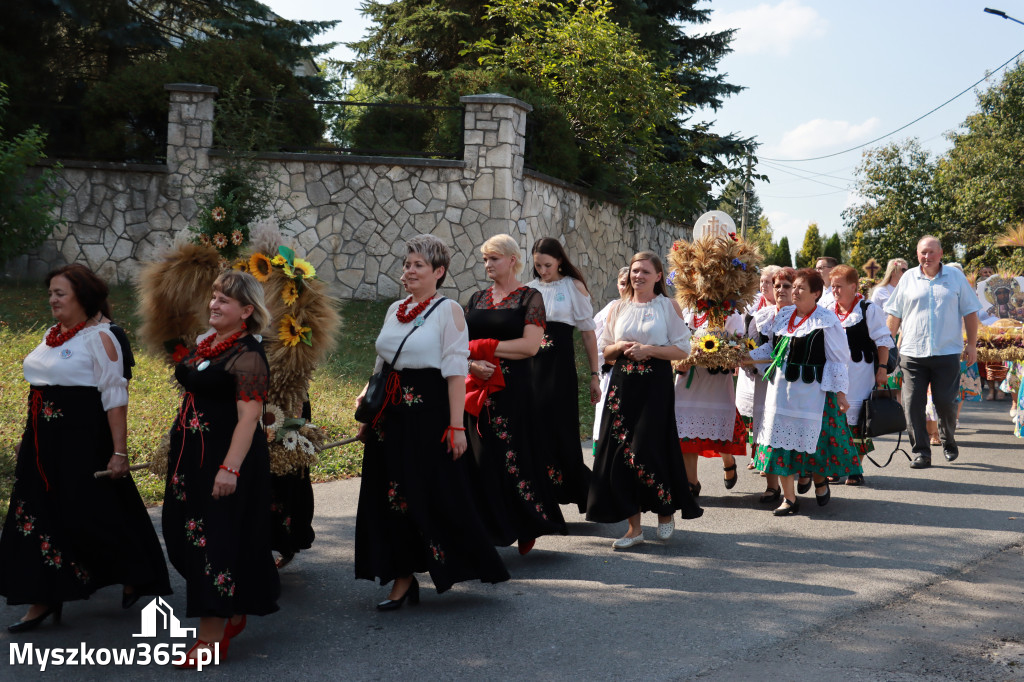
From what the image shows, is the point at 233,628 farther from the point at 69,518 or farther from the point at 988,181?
the point at 988,181

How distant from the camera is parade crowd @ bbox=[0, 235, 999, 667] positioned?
461 cm

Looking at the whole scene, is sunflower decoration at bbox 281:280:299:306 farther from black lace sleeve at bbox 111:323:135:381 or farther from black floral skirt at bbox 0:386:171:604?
black floral skirt at bbox 0:386:171:604

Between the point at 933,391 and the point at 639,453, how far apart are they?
504 centimetres

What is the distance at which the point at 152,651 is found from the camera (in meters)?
4.63

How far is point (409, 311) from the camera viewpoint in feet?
17.5

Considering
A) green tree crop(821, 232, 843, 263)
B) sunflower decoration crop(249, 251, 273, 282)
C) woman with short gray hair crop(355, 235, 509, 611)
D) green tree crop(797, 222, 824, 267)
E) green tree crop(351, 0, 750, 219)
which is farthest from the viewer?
green tree crop(797, 222, 824, 267)

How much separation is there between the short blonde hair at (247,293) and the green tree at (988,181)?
2642 centimetres

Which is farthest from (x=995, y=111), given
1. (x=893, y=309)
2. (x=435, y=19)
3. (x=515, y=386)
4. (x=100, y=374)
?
(x=100, y=374)

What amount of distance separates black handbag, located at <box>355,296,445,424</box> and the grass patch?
944 mm

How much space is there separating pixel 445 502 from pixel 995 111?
32.9 meters

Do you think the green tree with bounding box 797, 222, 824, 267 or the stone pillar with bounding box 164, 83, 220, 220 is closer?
the stone pillar with bounding box 164, 83, 220, 220

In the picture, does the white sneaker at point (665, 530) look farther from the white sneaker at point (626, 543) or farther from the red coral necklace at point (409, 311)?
the red coral necklace at point (409, 311)

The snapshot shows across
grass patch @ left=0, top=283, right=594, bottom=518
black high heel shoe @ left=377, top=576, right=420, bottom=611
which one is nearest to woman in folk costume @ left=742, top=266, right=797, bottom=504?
grass patch @ left=0, top=283, right=594, bottom=518

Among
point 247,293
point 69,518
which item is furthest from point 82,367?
point 247,293
